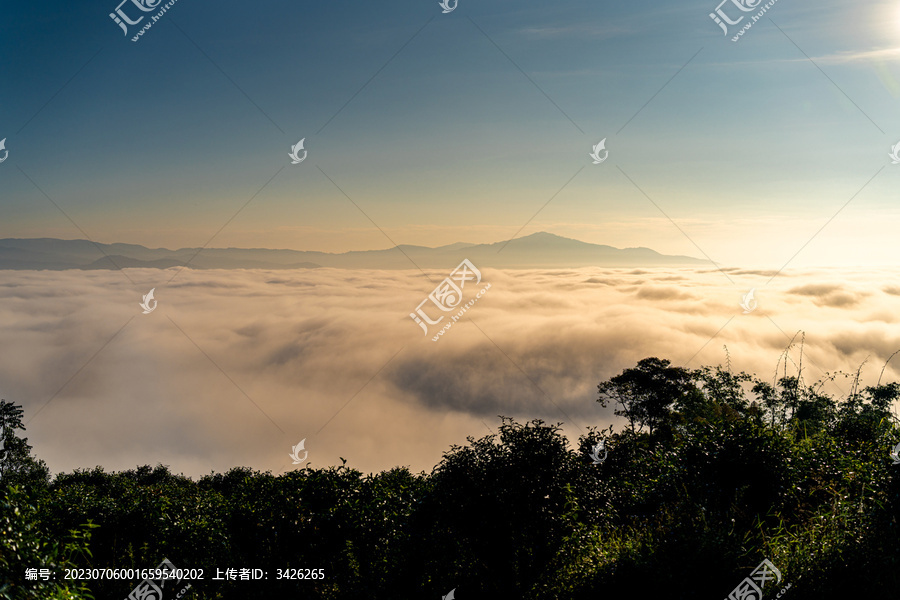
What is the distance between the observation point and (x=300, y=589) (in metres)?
12.4

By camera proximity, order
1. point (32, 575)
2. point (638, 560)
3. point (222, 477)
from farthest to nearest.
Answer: point (222, 477), point (638, 560), point (32, 575)

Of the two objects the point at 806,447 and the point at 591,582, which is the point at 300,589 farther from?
the point at 806,447

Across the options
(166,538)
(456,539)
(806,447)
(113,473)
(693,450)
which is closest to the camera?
(456,539)

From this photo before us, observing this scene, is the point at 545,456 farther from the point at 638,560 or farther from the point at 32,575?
the point at 32,575

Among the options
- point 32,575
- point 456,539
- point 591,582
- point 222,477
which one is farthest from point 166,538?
point 222,477

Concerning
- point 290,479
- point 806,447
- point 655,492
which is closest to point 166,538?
point 290,479

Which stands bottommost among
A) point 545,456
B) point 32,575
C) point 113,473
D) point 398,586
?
point 398,586

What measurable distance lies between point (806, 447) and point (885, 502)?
10.7 feet

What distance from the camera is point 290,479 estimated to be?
14.8m

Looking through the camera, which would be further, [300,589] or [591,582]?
[300,589]

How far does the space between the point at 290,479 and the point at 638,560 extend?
898 centimetres

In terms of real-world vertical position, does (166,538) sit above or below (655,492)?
above

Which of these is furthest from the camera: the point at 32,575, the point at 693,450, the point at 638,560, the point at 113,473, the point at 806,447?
the point at 113,473

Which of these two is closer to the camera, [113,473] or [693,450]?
[693,450]
